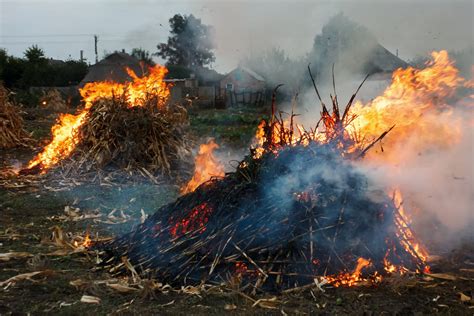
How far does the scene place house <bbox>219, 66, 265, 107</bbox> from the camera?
35.6 metres

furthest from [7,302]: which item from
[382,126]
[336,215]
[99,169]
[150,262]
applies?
[99,169]

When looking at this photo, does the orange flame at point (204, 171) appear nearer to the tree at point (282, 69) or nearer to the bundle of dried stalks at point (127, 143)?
the bundle of dried stalks at point (127, 143)

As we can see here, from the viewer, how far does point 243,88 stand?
4138 cm

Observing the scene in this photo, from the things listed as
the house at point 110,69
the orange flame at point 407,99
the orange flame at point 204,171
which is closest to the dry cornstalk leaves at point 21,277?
the orange flame at point 204,171

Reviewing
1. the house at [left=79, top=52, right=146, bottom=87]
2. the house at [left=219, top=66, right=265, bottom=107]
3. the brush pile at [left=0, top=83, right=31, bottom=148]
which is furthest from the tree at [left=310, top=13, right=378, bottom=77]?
the house at [left=79, top=52, right=146, bottom=87]

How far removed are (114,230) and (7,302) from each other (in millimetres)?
2611

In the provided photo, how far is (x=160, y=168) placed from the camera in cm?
1032

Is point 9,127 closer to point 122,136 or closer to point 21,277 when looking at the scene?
point 122,136

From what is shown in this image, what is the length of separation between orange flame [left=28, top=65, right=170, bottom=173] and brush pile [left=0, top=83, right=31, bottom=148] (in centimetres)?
291

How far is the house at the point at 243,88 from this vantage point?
1400 inches

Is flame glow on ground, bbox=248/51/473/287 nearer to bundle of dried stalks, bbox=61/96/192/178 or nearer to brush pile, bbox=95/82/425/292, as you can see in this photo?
brush pile, bbox=95/82/425/292

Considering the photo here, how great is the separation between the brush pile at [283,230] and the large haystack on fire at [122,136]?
483 centimetres

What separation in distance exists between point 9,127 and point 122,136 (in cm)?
565

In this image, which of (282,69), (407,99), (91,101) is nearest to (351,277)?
(407,99)
